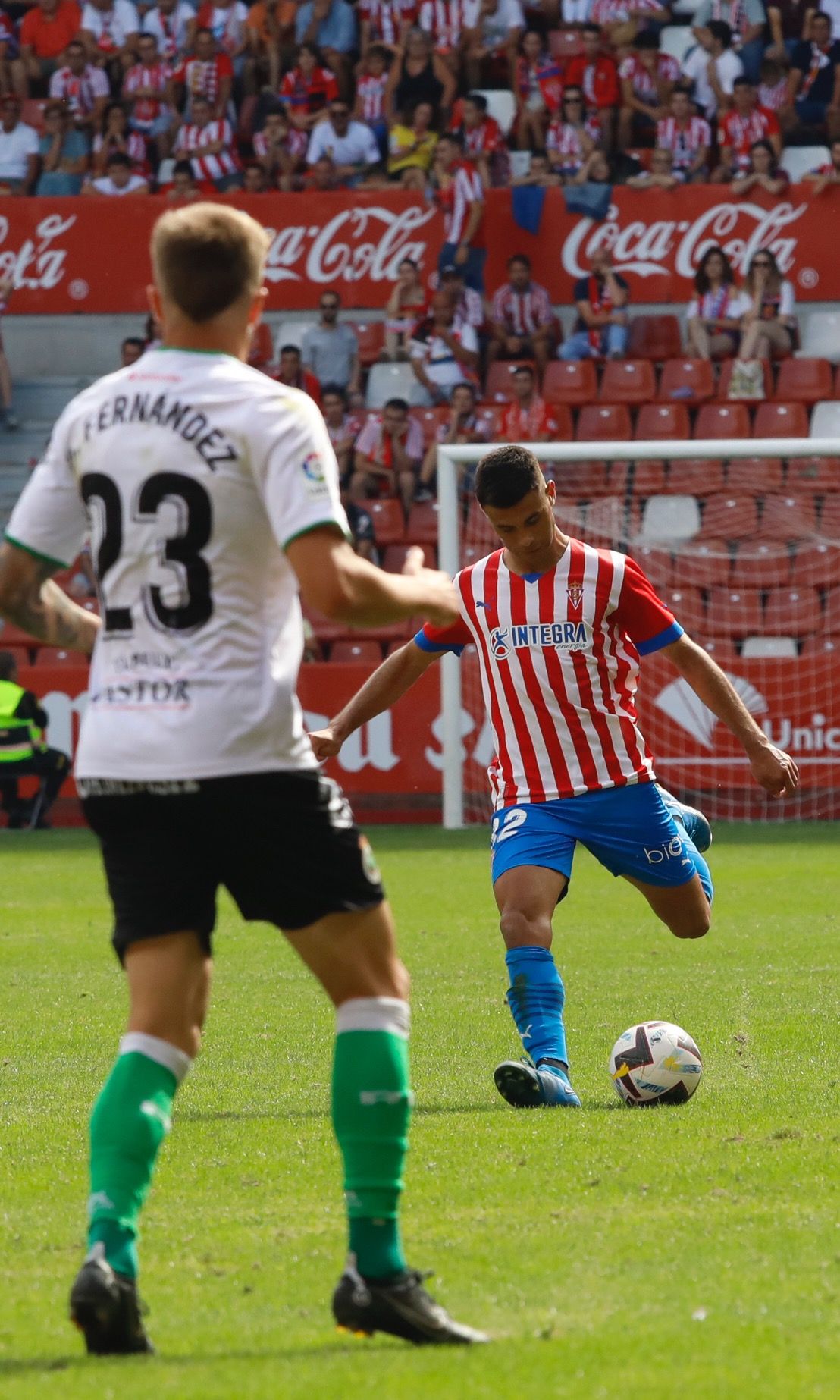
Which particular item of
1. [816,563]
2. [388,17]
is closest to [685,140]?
[388,17]

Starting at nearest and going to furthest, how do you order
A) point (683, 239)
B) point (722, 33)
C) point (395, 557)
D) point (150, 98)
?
point (395, 557), point (683, 239), point (722, 33), point (150, 98)

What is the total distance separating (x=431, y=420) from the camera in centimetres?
1870

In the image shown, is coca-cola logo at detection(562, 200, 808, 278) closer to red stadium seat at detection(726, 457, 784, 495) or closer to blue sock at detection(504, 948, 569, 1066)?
red stadium seat at detection(726, 457, 784, 495)

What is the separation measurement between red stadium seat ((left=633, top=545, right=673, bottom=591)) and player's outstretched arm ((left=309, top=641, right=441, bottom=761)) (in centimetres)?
1081

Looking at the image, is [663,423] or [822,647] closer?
[822,647]

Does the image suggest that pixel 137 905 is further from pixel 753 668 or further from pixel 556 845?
pixel 753 668

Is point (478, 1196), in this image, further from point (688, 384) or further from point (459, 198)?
point (459, 198)

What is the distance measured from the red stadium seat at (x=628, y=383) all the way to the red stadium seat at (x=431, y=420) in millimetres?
1554

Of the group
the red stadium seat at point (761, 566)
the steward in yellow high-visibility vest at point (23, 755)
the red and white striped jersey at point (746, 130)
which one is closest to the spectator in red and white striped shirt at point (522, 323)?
the red and white striped jersey at point (746, 130)

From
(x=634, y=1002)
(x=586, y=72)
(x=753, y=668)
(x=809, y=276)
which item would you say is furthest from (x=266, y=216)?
(x=634, y=1002)

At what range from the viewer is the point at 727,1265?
3.81 m

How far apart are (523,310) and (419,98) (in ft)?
9.91

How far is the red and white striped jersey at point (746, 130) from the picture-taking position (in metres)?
19.6

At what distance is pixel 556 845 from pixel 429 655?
0.72 metres
